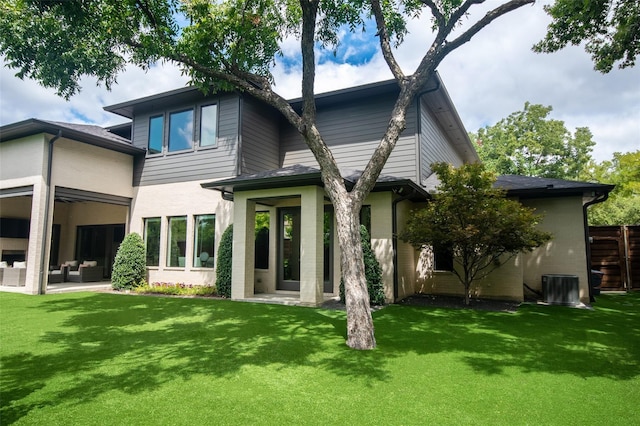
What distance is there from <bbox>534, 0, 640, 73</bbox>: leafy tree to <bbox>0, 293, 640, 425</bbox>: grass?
18.7 feet

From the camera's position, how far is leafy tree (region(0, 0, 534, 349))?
6.23m

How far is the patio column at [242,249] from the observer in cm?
1040

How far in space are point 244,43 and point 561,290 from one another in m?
10.1

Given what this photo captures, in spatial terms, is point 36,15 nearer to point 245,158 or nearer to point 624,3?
point 245,158

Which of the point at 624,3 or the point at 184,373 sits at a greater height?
the point at 624,3

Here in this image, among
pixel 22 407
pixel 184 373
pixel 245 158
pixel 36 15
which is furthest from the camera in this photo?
pixel 245 158

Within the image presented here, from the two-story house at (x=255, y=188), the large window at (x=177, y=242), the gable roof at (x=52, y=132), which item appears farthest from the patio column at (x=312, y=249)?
the gable roof at (x=52, y=132)

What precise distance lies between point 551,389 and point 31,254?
13.2 metres

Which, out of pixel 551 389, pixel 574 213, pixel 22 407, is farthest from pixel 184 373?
pixel 574 213

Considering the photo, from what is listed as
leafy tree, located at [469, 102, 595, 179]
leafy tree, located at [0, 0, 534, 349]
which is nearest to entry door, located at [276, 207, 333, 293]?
leafy tree, located at [0, 0, 534, 349]

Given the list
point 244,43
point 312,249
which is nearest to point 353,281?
point 312,249

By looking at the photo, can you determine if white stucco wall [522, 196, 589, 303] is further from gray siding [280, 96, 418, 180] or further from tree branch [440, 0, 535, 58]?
tree branch [440, 0, 535, 58]

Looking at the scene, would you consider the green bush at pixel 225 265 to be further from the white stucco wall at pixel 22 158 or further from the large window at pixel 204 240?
the white stucco wall at pixel 22 158

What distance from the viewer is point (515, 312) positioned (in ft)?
28.0
